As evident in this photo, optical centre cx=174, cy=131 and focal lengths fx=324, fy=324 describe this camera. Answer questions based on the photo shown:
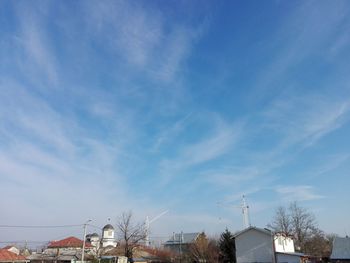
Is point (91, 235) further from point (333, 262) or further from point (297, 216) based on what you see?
point (333, 262)

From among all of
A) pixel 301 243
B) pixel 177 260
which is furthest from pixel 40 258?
pixel 301 243

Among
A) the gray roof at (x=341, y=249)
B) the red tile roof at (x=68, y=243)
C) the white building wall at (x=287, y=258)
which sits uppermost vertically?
the red tile roof at (x=68, y=243)

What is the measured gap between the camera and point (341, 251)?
224 feet

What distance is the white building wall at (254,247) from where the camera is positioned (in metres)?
52.2

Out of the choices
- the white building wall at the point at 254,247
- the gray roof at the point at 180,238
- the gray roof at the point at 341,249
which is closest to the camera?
the white building wall at the point at 254,247

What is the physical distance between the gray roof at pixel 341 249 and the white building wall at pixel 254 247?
2498 cm

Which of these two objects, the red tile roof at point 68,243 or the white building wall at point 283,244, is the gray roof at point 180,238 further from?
the white building wall at point 283,244

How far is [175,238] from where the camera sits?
90.9m

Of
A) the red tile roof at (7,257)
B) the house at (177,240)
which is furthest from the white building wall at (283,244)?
the red tile roof at (7,257)

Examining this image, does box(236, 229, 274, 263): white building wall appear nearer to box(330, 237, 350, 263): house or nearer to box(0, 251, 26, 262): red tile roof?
box(330, 237, 350, 263): house

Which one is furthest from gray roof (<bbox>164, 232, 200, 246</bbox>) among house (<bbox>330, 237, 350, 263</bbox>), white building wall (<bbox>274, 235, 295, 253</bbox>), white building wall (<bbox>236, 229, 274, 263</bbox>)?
house (<bbox>330, 237, 350, 263</bbox>)

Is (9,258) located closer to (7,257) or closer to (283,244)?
(7,257)

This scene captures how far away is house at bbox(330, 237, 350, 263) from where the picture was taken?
219 feet

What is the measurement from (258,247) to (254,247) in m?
0.68
